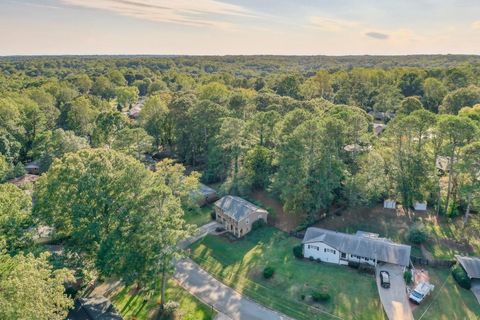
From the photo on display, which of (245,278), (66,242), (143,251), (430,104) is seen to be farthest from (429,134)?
(430,104)

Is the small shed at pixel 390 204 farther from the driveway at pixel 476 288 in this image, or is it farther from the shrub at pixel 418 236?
the driveway at pixel 476 288

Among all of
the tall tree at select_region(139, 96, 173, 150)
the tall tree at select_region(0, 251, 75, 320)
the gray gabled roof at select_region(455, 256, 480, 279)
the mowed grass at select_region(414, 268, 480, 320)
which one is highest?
the tall tree at select_region(0, 251, 75, 320)

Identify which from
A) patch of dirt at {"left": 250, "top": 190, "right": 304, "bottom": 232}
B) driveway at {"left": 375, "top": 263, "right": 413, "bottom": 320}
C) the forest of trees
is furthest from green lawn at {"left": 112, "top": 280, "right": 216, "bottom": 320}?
patch of dirt at {"left": 250, "top": 190, "right": 304, "bottom": 232}

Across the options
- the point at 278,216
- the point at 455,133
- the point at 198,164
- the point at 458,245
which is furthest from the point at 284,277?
the point at 198,164

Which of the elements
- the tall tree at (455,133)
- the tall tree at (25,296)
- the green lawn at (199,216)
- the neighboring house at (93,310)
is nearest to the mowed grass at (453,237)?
the tall tree at (455,133)

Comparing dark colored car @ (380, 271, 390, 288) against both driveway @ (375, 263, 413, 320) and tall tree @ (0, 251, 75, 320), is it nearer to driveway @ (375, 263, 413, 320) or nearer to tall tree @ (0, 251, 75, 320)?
driveway @ (375, 263, 413, 320)

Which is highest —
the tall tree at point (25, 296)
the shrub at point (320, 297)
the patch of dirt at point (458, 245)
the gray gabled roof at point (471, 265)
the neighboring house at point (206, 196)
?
the tall tree at point (25, 296)
